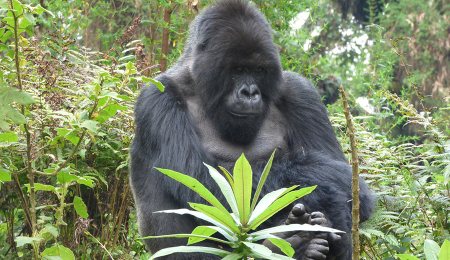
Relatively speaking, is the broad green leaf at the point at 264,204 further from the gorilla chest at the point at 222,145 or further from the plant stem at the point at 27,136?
the gorilla chest at the point at 222,145

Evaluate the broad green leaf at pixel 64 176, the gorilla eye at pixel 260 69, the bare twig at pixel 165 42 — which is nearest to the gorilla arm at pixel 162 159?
the gorilla eye at pixel 260 69

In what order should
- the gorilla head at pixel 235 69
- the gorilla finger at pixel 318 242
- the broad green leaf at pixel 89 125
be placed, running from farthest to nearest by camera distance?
the gorilla head at pixel 235 69 → the gorilla finger at pixel 318 242 → the broad green leaf at pixel 89 125

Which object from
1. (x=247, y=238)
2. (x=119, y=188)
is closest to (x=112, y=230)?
(x=119, y=188)

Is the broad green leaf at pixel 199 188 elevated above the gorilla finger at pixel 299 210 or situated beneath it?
elevated above

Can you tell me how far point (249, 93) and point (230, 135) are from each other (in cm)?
30

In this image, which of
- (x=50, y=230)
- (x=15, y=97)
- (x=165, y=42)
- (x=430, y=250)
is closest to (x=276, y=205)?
(x=430, y=250)

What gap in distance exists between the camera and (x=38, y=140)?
4012 mm

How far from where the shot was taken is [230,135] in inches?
162

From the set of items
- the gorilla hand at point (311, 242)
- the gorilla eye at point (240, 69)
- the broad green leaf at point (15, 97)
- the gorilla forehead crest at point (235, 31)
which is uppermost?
the gorilla forehead crest at point (235, 31)

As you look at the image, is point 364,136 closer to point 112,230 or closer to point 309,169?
point 309,169

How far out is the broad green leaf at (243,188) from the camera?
5.92 ft

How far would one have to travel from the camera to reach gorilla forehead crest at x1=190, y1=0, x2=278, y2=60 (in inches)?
156

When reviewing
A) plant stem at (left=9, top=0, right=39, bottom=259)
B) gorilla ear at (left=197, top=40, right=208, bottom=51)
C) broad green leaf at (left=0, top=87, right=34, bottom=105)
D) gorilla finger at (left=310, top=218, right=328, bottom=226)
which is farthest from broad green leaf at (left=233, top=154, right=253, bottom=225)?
gorilla ear at (left=197, top=40, right=208, bottom=51)

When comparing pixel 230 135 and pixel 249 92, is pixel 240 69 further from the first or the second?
pixel 230 135
